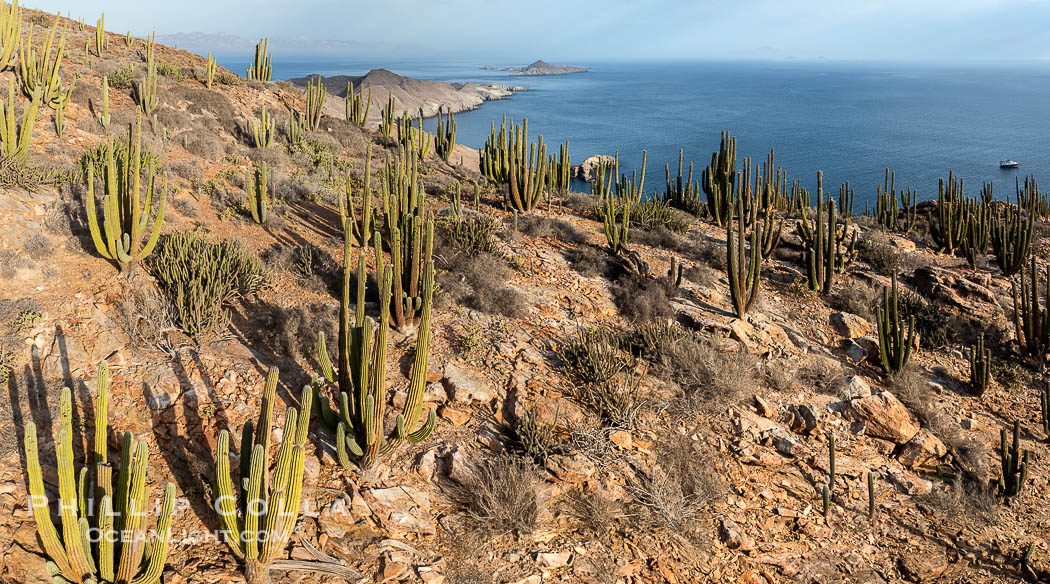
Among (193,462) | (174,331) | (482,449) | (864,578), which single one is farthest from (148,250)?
(864,578)

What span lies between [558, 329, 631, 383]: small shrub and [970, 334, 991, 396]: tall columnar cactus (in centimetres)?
525

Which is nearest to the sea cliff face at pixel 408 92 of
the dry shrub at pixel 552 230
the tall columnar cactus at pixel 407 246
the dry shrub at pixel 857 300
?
the dry shrub at pixel 552 230

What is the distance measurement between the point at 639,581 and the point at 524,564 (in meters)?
1.04

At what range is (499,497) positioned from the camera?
5164 millimetres

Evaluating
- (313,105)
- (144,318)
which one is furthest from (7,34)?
(144,318)

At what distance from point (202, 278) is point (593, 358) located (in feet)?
16.4

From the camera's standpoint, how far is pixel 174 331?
6324 mm

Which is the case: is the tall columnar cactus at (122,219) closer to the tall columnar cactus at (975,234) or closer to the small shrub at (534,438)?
the small shrub at (534,438)

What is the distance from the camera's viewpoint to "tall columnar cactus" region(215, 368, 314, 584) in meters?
4.09

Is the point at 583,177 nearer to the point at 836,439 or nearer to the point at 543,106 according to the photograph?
the point at 836,439

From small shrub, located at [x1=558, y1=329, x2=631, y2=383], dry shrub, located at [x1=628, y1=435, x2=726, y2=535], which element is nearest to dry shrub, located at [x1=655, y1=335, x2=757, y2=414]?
small shrub, located at [x1=558, y1=329, x2=631, y2=383]

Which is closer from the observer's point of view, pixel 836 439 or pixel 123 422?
pixel 123 422

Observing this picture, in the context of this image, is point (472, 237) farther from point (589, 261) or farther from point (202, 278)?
point (202, 278)

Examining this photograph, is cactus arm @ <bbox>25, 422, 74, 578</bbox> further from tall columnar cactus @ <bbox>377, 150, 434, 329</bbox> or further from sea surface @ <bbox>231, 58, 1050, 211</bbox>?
sea surface @ <bbox>231, 58, 1050, 211</bbox>
